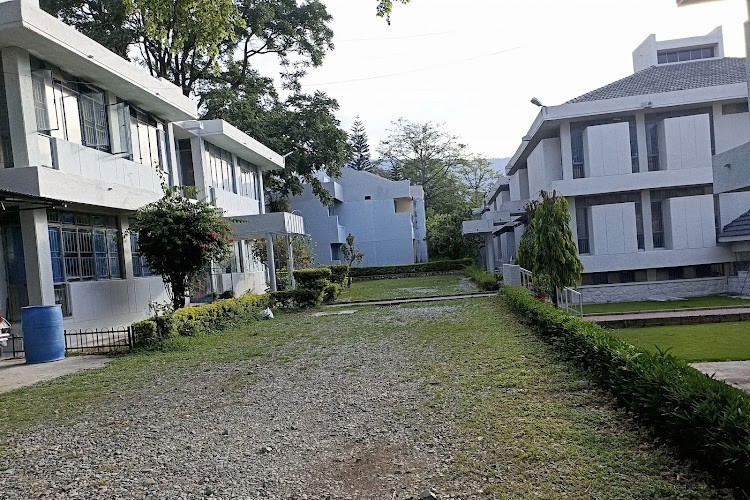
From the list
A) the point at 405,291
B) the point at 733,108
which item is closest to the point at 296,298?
the point at 405,291

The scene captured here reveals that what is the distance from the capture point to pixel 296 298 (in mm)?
22859

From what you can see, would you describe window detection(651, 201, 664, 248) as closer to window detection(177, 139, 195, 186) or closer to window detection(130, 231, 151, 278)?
window detection(177, 139, 195, 186)

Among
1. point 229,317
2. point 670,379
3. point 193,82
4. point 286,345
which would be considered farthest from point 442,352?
point 193,82

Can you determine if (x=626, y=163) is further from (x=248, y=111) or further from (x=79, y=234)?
(x=79, y=234)

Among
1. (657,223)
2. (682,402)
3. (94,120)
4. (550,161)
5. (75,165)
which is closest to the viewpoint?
(682,402)

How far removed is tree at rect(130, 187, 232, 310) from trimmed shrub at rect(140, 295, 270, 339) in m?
1.03

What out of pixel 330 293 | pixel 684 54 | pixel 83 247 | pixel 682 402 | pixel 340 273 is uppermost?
pixel 684 54

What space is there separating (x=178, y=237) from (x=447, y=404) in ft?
33.6

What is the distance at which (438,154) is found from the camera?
220 ft

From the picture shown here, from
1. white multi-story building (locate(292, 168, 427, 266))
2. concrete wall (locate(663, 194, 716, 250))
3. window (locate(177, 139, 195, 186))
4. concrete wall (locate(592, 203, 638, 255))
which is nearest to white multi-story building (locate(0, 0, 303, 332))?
window (locate(177, 139, 195, 186))

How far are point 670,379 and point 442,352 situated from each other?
5.71 m

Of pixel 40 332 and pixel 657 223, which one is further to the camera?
pixel 657 223

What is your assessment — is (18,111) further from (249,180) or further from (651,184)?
(651,184)

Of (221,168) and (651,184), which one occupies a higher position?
(221,168)
